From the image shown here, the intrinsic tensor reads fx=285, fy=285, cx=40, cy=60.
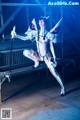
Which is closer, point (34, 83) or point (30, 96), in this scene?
point (30, 96)

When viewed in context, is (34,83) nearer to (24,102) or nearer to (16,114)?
(24,102)

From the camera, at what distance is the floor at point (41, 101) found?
6.95 metres

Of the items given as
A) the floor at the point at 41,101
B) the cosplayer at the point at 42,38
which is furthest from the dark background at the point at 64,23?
the cosplayer at the point at 42,38

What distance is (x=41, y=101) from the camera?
7895 millimetres

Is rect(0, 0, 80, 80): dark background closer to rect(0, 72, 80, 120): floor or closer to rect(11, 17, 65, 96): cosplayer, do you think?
rect(0, 72, 80, 120): floor

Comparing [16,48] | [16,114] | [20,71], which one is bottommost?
[16,114]

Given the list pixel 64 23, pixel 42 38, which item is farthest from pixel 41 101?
pixel 64 23

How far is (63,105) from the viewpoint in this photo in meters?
7.57

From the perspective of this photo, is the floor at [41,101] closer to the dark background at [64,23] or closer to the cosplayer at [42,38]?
the cosplayer at [42,38]

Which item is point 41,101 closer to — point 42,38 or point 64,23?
point 42,38

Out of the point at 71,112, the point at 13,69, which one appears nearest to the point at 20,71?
the point at 13,69

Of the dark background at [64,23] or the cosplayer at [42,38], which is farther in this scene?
the dark background at [64,23]

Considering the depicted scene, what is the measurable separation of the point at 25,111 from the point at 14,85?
2.22 m

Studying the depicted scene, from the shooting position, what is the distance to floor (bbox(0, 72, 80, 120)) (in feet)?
22.8
